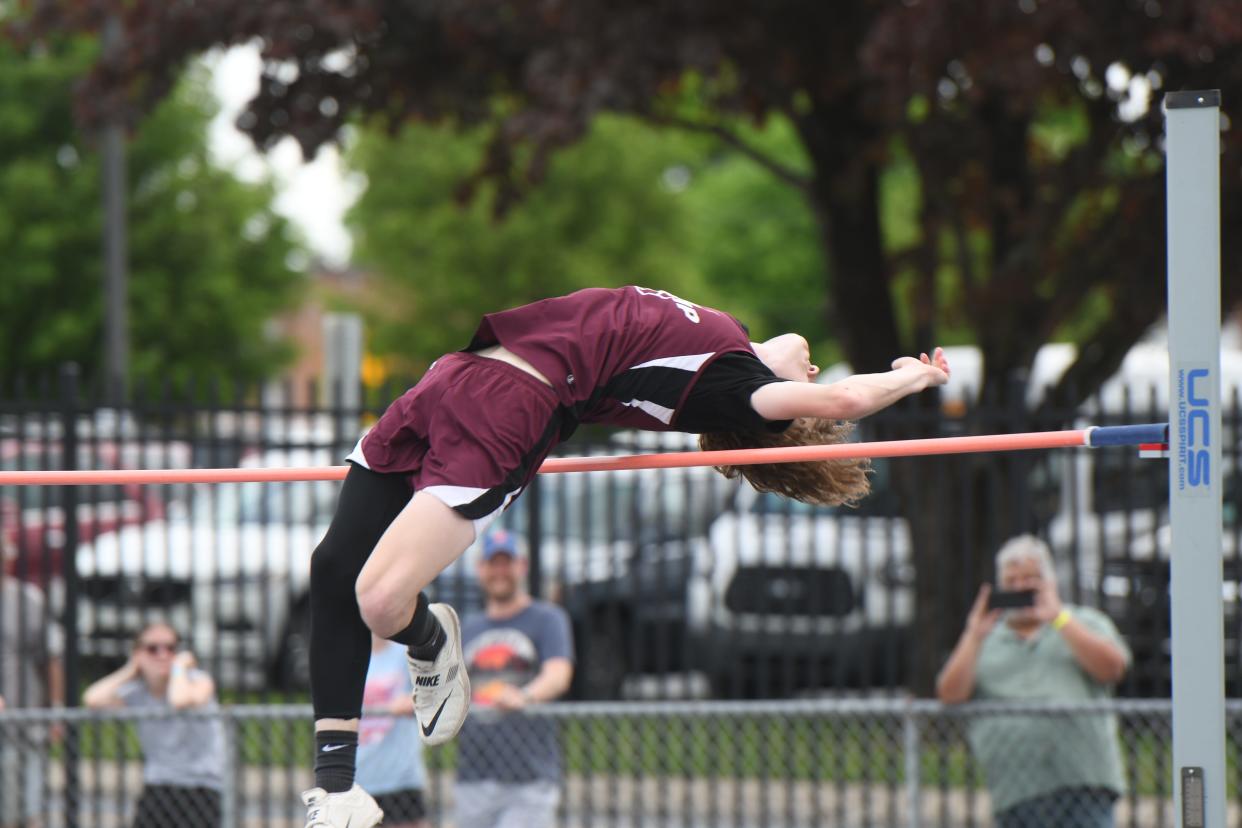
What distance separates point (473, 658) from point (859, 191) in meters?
4.48

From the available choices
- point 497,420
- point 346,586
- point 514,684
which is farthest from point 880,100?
point 346,586

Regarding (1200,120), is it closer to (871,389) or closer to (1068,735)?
(871,389)

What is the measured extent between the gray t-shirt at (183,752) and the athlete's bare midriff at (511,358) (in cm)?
320

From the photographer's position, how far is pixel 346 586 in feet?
14.4

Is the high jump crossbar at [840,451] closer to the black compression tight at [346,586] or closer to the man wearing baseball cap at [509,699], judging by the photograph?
the black compression tight at [346,586]

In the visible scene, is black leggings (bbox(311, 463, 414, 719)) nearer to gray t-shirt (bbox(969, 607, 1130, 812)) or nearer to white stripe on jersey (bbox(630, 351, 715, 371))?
white stripe on jersey (bbox(630, 351, 715, 371))

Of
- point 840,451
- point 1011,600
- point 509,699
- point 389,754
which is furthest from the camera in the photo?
point 389,754

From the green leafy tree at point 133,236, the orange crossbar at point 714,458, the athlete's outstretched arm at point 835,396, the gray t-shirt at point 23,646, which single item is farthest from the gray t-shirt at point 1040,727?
the green leafy tree at point 133,236

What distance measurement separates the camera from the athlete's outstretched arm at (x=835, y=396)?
4152 millimetres

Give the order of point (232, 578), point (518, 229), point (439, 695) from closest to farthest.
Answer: point (439, 695) → point (232, 578) → point (518, 229)

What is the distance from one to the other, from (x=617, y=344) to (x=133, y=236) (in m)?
21.2

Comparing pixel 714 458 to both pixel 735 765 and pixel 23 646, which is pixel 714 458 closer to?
pixel 735 765

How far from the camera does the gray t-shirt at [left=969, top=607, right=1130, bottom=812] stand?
646 centimetres

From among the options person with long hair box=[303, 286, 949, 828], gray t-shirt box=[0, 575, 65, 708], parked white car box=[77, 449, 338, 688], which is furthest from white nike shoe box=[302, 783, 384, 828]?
gray t-shirt box=[0, 575, 65, 708]
